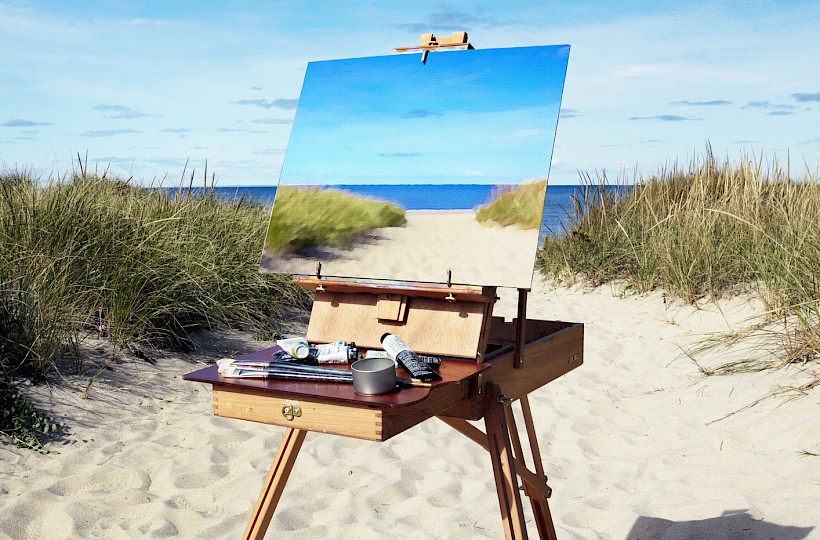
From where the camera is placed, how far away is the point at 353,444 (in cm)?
416

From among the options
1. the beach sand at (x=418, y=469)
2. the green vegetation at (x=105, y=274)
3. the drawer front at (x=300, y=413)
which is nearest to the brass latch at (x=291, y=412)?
the drawer front at (x=300, y=413)

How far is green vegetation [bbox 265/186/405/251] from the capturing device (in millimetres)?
2680

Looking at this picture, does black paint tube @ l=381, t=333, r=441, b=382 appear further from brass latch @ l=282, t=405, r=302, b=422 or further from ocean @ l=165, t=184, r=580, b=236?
Answer: ocean @ l=165, t=184, r=580, b=236

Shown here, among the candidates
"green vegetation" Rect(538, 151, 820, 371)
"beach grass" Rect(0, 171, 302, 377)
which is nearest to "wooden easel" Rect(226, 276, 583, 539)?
"beach grass" Rect(0, 171, 302, 377)

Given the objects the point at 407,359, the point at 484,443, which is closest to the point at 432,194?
the point at 407,359

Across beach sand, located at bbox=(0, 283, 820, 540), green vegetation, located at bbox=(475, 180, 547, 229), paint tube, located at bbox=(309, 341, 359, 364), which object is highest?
green vegetation, located at bbox=(475, 180, 547, 229)

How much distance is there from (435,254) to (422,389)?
0.60m

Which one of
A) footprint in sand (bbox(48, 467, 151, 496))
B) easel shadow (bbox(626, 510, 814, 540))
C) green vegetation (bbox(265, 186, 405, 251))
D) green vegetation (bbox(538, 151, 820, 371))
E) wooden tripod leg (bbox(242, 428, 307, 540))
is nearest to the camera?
wooden tripod leg (bbox(242, 428, 307, 540))

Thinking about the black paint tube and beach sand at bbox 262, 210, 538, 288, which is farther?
beach sand at bbox 262, 210, 538, 288

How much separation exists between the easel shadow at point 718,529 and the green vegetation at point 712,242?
1.74 metres

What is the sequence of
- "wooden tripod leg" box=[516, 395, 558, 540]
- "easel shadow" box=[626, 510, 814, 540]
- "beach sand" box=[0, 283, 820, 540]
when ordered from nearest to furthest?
"wooden tripod leg" box=[516, 395, 558, 540]
"easel shadow" box=[626, 510, 814, 540]
"beach sand" box=[0, 283, 820, 540]

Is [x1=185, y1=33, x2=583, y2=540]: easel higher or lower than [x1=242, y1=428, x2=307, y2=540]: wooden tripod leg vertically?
higher

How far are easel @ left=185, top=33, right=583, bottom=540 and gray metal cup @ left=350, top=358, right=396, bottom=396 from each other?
0.03 metres

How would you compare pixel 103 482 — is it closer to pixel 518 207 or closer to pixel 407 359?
pixel 407 359
